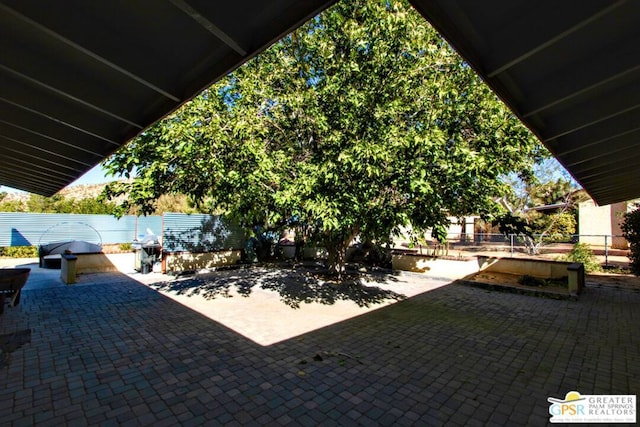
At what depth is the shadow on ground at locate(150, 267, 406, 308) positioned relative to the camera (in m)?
8.45

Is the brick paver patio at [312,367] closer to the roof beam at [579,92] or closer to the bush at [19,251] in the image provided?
the roof beam at [579,92]

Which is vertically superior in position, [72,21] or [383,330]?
[72,21]

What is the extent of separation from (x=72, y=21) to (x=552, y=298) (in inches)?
429

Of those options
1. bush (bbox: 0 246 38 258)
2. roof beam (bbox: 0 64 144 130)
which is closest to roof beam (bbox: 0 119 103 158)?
roof beam (bbox: 0 64 144 130)

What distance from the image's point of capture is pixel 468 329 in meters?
6.14

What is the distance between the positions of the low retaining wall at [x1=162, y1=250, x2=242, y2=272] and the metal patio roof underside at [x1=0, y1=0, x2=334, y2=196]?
7967 millimetres

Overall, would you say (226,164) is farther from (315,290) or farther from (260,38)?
(315,290)

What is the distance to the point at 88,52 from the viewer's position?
2.54 meters

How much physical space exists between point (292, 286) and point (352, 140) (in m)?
5.49

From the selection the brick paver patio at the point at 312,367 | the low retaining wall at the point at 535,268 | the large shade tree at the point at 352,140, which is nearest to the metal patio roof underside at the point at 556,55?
the large shade tree at the point at 352,140

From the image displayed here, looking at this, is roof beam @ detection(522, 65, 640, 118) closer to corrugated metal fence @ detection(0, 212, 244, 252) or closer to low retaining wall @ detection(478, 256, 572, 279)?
low retaining wall @ detection(478, 256, 572, 279)

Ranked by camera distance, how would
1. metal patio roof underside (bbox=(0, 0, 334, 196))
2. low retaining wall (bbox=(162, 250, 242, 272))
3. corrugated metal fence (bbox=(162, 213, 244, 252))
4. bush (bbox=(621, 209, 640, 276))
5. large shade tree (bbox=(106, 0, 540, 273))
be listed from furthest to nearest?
corrugated metal fence (bbox=(162, 213, 244, 252)), low retaining wall (bbox=(162, 250, 242, 272)), bush (bbox=(621, 209, 640, 276)), large shade tree (bbox=(106, 0, 540, 273)), metal patio roof underside (bbox=(0, 0, 334, 196))

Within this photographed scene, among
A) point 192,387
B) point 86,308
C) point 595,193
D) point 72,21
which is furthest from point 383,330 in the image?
point 595,193

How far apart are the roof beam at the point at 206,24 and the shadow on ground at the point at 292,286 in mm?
6209
